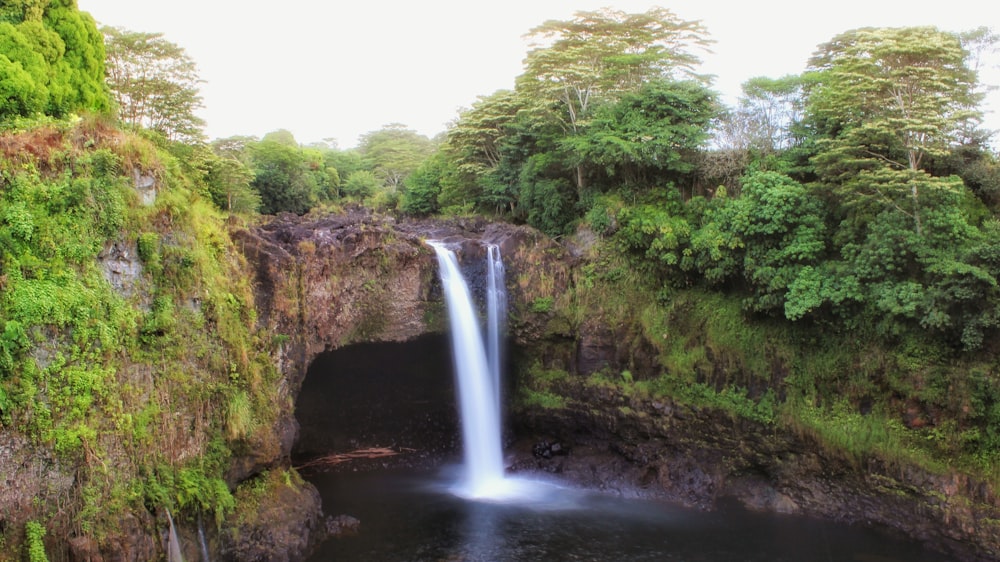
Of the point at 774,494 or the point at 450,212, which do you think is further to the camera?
the point at 450,212

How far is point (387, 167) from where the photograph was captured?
141 feet

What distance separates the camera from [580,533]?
1373 centimetres

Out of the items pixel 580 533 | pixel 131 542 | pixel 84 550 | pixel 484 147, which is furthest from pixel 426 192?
pixel 84 550

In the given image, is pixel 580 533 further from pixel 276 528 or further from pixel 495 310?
pixel 495 310

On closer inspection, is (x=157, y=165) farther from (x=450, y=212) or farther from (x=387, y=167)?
(x=387, y=167)

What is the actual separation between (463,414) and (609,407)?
4081mm

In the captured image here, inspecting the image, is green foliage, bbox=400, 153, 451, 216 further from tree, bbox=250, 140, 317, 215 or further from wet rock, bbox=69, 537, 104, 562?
wet rock, bbox=69, 537, 104, 562

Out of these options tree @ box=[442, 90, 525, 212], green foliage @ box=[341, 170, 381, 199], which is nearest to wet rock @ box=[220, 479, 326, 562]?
tree @ box=[442, 90, 525, 212]

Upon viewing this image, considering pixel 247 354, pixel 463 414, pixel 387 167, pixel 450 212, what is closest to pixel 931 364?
pixel 463 414

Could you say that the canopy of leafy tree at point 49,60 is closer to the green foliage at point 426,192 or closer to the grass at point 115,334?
the grass at point 115,334

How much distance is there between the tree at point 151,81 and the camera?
18.1 meters

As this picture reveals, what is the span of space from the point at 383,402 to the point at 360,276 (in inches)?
159

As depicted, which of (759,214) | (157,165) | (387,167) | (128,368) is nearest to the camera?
(128,368)

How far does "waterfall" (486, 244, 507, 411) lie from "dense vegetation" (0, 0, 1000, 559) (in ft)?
3.60
